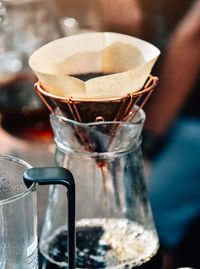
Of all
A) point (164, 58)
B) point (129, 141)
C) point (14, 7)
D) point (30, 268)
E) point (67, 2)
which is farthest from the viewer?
point (67, 2)

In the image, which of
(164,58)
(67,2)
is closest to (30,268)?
(164,58)

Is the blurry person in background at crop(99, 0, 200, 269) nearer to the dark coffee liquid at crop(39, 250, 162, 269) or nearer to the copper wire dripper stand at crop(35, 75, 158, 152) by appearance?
the dark coffee liquid at crop(39, 250, 162, 269)

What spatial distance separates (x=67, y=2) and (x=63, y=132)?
175 cm

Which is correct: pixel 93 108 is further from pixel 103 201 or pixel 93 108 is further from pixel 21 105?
pixel 21 105

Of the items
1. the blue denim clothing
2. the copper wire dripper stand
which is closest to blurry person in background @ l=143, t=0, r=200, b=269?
the blue denim clothing

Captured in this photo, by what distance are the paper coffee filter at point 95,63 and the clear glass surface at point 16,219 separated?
12cm

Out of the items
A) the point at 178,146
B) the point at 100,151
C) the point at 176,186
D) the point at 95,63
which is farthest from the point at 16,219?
the point at 178,146

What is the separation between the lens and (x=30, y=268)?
579mm

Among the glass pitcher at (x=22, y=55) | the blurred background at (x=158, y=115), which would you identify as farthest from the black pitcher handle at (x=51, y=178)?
the glass pitcher at (x=22, y=55)

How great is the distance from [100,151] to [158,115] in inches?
34.5

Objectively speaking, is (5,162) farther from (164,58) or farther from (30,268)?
(164,58)

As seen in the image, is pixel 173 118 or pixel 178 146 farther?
pixel 173 118

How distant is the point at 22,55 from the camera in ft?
4.29

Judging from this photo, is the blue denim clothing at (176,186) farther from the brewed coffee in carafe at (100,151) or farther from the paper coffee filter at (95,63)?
the paper coffee filter at (95,63)
